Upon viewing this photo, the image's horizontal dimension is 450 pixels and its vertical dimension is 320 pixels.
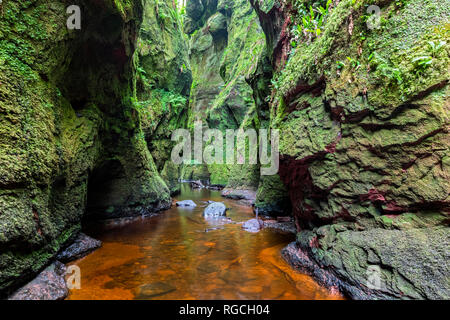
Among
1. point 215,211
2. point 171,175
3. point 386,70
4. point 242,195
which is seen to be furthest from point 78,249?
point 171,175

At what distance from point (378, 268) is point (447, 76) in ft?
7.78

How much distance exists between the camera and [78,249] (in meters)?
4.91

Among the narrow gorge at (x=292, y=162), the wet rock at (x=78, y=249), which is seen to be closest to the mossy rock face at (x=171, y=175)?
the narrow gorge at (x=292, y=162)

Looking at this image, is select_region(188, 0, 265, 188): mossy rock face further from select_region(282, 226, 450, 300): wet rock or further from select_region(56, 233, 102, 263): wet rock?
select_region(56, 233, 102, 263): wet rock

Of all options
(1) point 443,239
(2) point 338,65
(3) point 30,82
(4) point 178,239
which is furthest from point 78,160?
(1) point 443,239

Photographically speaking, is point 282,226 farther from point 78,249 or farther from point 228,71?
point 228,71

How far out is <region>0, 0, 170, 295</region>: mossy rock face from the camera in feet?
10.0

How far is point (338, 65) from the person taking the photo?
12.6 feet

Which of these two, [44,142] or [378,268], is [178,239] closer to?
[44,142]

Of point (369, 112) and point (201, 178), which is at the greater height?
point (369, 112)

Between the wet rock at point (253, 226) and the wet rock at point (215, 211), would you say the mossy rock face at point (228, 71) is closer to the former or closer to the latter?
the wet rock at point (215, 211)

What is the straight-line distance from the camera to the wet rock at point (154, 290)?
3486 millimetres

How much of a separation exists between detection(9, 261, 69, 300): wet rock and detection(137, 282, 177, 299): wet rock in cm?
101

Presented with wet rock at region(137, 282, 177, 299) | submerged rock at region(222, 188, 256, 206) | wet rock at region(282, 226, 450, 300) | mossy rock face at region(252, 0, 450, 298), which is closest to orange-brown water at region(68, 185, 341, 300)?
wet rock at region(137, 282, 177, 299)
